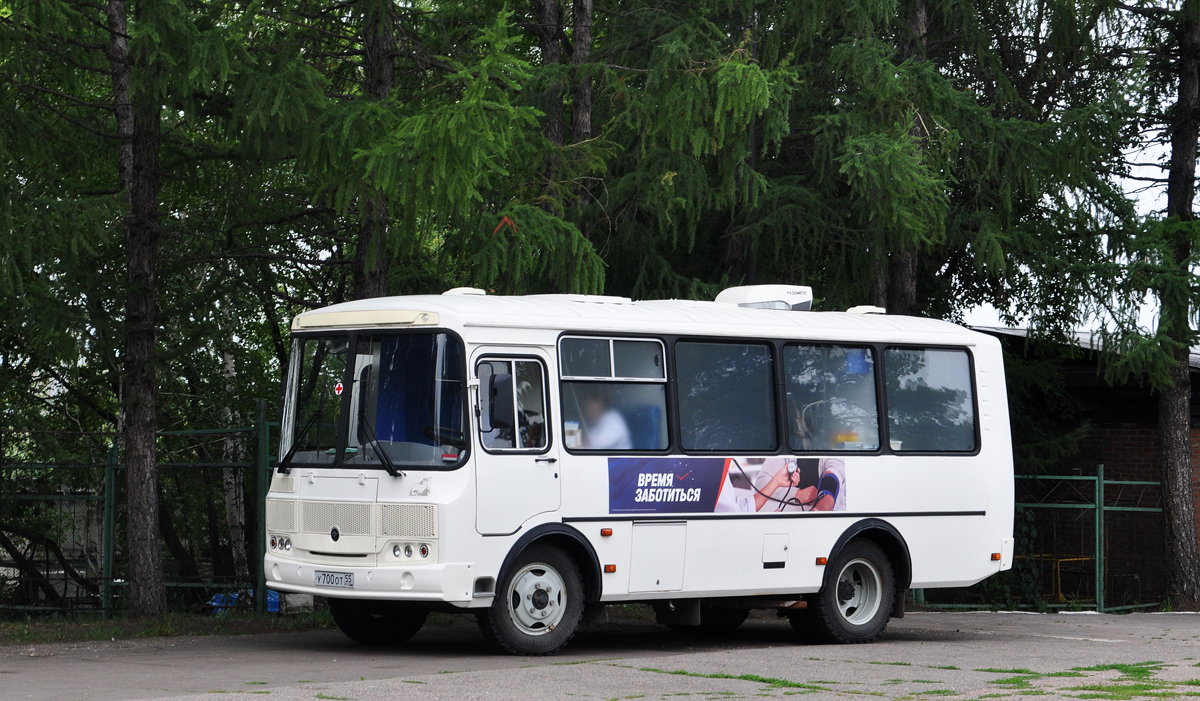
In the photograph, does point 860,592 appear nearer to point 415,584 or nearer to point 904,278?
point 415,584

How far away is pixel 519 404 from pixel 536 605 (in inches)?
61.2

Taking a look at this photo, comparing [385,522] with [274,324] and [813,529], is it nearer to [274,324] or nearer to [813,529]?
[813,529]

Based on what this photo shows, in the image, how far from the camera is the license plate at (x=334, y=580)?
11570 millimetres

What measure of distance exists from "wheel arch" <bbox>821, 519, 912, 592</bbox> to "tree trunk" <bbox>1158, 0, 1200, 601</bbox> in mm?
8090

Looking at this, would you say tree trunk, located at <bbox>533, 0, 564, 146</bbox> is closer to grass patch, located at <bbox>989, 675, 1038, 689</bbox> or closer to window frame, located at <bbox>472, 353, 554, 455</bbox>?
window frame, located at <bbox>472, 353, 554, 455</bbox>

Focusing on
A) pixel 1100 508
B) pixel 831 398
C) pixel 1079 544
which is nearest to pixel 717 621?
pixel 831 398

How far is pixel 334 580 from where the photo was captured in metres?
11.7

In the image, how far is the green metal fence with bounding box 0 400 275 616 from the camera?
15.4 metres

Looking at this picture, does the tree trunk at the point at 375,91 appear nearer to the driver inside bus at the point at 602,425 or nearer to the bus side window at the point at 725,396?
the driver inside bus at the point at 602,425

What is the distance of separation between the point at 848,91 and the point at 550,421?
7564 mm

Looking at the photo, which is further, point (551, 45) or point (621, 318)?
point (551, 45)

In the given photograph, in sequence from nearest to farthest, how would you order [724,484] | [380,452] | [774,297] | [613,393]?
[380,452], [613,393], [724,484], [774,297]

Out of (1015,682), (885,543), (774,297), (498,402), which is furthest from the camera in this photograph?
(774,297)

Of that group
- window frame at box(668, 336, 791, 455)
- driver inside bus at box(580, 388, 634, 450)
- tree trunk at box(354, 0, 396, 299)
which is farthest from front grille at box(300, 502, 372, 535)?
tree trunk at box(354, 0, 396, 299)
